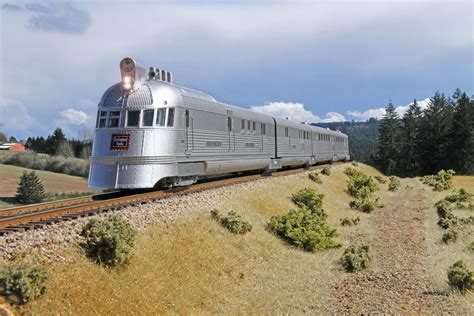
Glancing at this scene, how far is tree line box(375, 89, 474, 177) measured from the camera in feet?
244

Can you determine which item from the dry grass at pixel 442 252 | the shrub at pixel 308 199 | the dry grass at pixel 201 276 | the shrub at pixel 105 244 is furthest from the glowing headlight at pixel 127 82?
the dry grass at pixel 442 252

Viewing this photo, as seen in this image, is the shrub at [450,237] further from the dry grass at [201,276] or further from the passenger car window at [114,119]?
the passenger car window at [114,119]

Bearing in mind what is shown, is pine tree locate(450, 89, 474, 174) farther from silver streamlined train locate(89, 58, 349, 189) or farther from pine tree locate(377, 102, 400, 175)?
silver streamlined train locate(89, 58, 349, 189)

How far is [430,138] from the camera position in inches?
3236

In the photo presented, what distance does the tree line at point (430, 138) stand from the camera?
2923 inches

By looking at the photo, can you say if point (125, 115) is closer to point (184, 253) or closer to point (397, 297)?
point (184, 253)

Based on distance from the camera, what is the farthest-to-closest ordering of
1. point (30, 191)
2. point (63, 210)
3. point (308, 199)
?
point (30, 191)
point (308, 199)
point (63, 210)

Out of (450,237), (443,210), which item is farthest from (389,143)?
(450,237)

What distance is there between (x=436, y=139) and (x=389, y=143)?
49.3 ft

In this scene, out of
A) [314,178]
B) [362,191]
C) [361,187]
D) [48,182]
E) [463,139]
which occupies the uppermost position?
[463,139]

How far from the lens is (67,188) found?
6656cm

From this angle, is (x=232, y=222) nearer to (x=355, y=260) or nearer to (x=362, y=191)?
(x=355, y=260)

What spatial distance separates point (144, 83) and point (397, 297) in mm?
10336

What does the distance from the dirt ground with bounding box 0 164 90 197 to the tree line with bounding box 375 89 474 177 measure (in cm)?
5811
